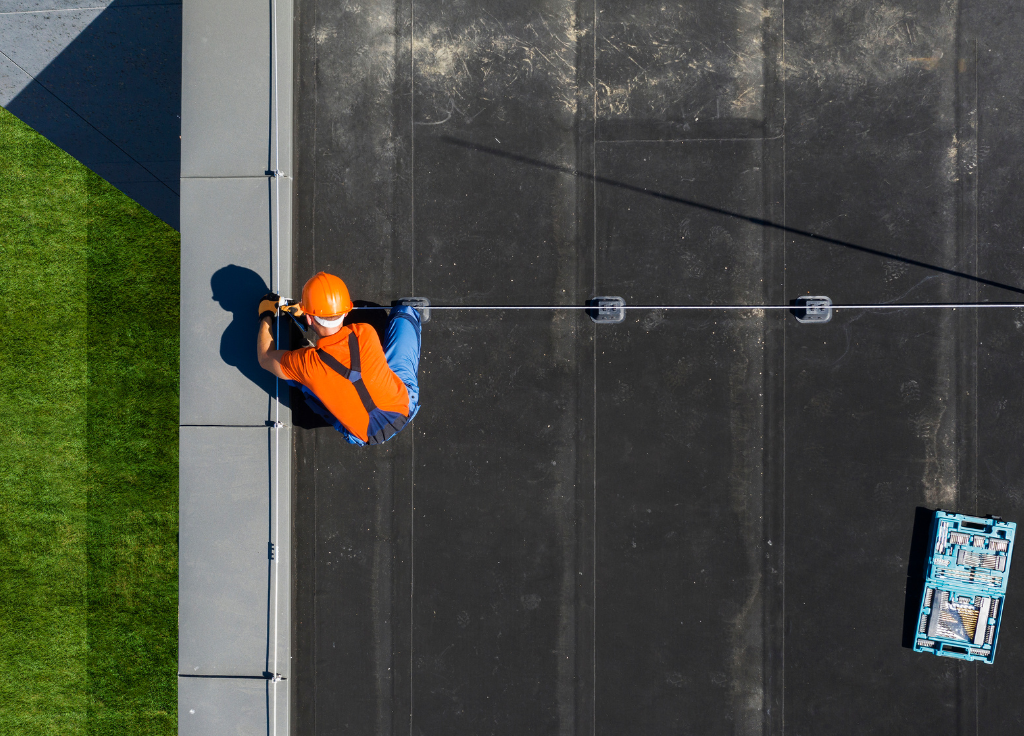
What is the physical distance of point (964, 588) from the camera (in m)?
4.56

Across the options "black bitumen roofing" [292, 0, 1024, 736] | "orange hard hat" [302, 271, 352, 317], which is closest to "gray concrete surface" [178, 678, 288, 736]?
"black bitumen roofing" [292, 0, 1024, 736]

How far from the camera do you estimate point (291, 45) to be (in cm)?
472

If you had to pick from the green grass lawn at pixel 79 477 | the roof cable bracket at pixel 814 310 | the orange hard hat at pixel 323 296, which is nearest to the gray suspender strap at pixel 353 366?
the orange hard hat at pixel 323 296

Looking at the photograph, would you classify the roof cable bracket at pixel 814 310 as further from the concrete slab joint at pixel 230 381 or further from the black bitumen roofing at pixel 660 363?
the concrete slab joint at pixel 230 381

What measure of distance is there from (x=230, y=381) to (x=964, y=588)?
5.93m

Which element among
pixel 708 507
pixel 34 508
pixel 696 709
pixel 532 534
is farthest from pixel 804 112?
pixel 34 508

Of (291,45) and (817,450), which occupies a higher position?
(291,45)

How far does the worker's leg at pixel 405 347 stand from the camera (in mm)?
4531

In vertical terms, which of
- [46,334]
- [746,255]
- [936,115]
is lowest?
[46,334]

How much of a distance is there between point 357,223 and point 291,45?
150 cm

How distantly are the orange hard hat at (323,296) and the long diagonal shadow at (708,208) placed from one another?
60.6 inches

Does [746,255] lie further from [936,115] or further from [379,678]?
[379,678]

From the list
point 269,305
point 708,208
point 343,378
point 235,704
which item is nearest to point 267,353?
point 269,305

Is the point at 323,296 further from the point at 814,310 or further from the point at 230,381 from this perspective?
the point at 814,310
